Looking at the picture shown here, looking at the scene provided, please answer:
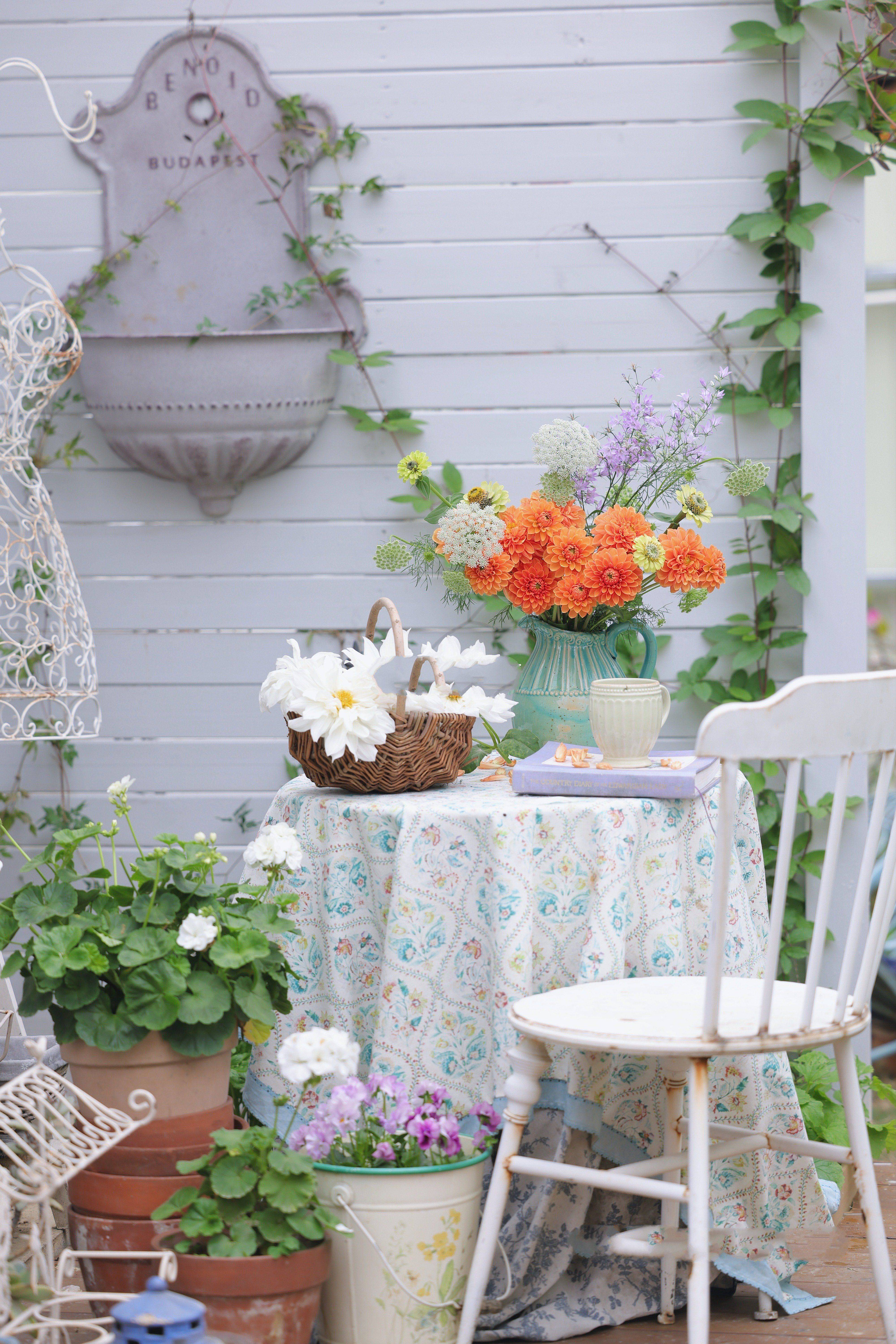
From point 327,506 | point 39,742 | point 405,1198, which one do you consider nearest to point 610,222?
point 327,506

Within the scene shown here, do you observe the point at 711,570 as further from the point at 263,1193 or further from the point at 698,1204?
the point at 263,1193

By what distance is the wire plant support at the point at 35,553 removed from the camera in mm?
2117

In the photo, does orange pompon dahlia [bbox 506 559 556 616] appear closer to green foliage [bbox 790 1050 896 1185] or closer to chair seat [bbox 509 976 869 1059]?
chair seat [bbox 509 976 869 1059]

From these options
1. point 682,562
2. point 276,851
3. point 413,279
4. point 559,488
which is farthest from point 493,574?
point 413,279

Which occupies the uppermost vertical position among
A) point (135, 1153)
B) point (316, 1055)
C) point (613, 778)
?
point (613, 778)

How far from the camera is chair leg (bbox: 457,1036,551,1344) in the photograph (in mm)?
1545

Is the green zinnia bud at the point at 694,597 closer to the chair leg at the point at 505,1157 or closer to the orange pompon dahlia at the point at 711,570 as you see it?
the orange pompon dahlia at the point at 711,570

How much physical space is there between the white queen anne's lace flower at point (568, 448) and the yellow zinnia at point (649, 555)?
183mm

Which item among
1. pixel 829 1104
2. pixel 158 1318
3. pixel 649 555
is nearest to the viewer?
pixel 158 1318

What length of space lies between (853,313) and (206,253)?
4.40ft

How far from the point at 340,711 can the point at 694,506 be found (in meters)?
0.66

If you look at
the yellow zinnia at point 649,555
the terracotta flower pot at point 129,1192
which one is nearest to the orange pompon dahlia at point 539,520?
the yellow zinnia at point 649,555

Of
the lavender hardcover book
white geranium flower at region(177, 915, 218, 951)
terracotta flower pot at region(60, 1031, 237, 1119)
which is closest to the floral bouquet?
the lavender hardcover book

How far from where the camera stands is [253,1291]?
1.48m
